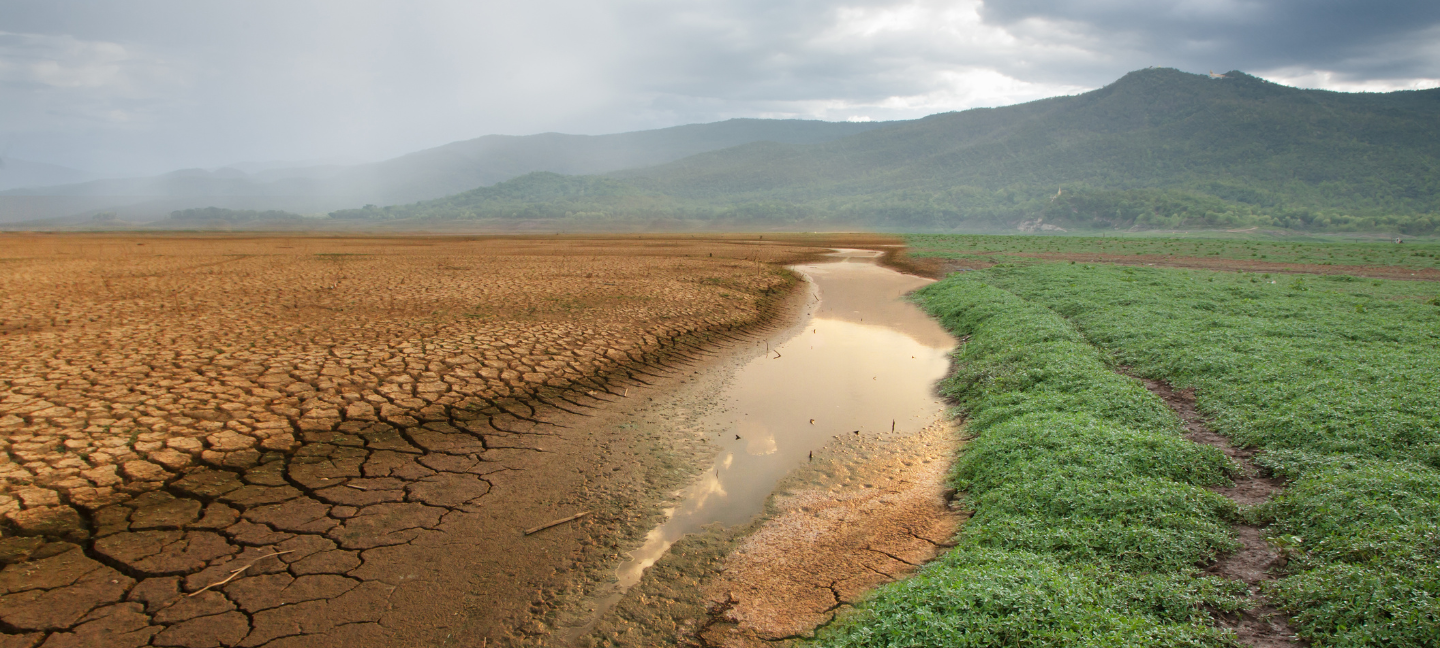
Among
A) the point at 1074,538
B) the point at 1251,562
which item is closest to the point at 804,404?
the point at 1074,538

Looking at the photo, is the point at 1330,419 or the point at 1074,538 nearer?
the point at 1074,538

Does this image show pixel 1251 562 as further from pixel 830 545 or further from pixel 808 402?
pixel 808 402

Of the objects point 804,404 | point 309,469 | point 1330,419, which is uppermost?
point 1330,419

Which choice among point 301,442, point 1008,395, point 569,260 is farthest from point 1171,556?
point 569,260

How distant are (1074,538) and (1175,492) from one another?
1.16 meters

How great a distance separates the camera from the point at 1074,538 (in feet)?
13.9

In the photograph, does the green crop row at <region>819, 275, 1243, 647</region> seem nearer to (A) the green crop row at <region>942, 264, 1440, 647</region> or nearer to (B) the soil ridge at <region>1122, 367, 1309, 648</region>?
(B) the soil ridge at <region>1122, 367, 1309, 648</region>

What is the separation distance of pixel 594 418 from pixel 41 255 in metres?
34.5

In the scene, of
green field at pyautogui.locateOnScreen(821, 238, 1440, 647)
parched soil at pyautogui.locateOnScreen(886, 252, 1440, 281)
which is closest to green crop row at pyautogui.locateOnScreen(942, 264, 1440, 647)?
green field at pyautogui.locateOnScreen(821, 238, 1440, 647)

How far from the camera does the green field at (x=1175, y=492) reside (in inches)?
128

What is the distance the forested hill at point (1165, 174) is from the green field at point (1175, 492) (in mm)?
120560

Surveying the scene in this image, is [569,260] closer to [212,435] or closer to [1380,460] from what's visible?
[212,435]

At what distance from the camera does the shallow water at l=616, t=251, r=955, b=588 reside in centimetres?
557

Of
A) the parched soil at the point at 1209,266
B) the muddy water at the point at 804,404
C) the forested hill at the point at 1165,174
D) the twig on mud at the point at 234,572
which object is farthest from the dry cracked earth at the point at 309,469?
the forested hill at the point at 1165,174
